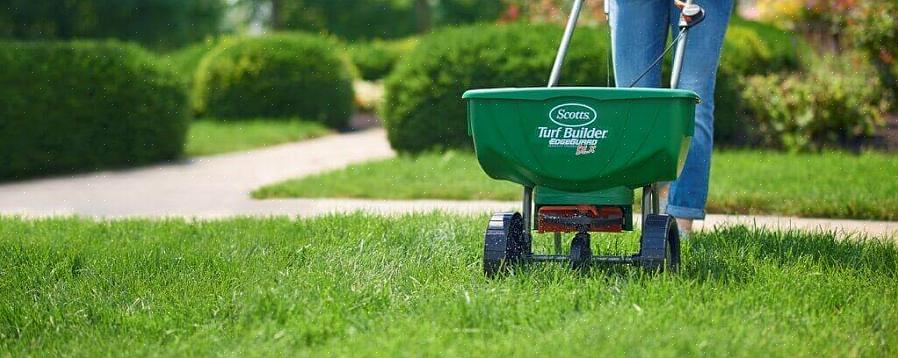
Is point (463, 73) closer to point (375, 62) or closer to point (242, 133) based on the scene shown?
point (242, 133)

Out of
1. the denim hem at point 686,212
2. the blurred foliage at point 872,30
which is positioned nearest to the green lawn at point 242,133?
the blurred foliage at point 872,30

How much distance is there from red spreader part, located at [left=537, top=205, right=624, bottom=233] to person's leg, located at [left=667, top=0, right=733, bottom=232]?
96 cm

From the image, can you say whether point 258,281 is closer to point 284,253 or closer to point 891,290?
point 284,253

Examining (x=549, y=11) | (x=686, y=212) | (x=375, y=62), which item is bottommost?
(x=375, y=62)

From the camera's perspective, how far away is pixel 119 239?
536 cm

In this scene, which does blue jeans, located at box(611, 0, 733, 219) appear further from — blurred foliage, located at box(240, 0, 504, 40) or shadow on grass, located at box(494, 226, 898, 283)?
blurred foliage, located at box(240, 0, 504, 40)

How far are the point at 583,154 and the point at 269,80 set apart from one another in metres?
11.8

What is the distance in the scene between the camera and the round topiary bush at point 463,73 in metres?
9.84

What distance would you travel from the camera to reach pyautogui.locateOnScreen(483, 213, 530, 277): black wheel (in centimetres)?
395

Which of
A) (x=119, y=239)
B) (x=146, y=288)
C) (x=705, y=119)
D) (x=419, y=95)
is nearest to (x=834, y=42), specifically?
(x=419, y=95)

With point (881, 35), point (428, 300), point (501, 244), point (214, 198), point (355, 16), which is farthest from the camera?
point (355, 16)

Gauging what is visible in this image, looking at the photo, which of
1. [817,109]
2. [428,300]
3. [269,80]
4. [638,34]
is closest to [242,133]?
[269,80]

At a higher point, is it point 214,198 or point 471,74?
point 471,74

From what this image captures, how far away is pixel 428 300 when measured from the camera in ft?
12.3
